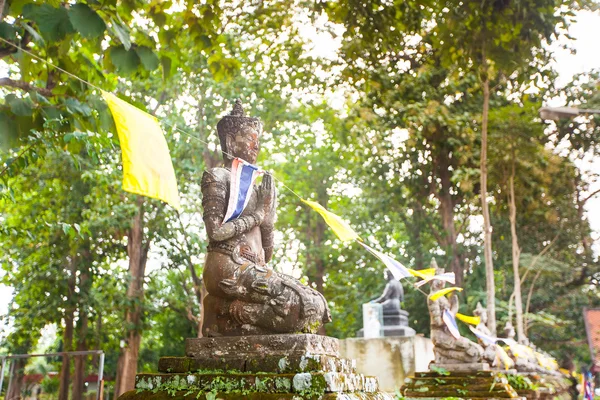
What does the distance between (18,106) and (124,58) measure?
844 mm

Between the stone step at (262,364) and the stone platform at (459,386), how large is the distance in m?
3.39

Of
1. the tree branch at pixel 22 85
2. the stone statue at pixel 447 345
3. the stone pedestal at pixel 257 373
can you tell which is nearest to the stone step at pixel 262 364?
the stone pedestal at pixel 257 373

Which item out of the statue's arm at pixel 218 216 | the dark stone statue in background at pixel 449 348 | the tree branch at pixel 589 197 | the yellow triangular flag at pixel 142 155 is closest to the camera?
the yellow triangular flag at pixel 142 155

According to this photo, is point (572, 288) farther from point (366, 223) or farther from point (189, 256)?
point (189, 256)

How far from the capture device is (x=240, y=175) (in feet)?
16.0

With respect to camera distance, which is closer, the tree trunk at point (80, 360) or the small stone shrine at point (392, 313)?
the small stone shrine at point (392, 313)

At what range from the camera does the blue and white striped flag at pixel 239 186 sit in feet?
15.6

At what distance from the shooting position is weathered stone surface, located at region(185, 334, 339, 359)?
13.2 ft

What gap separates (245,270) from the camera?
4457 mm

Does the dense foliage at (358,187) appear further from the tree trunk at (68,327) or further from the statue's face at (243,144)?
the statue's face at (243,144)

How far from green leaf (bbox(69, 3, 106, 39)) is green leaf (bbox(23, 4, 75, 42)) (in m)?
0.08

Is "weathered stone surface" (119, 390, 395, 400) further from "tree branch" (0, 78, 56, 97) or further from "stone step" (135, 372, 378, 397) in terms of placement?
"tree branch" (0, 78, 56, 97)

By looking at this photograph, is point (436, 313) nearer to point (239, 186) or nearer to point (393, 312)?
point (239, 186)

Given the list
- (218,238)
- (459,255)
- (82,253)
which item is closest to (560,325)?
(459,255)
